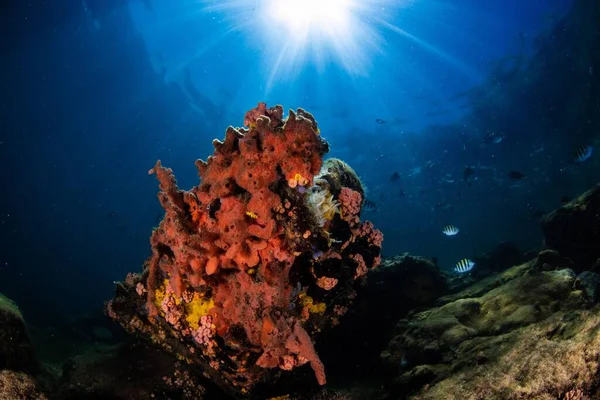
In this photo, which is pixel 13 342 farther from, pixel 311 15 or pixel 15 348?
pixel 311 15

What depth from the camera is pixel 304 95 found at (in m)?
34.3

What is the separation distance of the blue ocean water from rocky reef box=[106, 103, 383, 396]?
11058 millimetres

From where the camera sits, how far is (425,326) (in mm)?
5113

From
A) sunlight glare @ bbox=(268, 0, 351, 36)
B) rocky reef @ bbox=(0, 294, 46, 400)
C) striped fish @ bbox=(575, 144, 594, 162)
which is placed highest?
sunlight glare @ bbox=(268, 0, 351, 36)

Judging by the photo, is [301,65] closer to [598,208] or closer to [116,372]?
[598,208]

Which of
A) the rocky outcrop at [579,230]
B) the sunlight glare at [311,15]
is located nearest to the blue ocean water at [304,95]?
the sunlight glare at [311,15]

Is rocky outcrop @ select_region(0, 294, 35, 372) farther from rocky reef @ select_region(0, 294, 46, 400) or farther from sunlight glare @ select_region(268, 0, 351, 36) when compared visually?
sunlight glare @ select_region(268, 0, 351, 36)

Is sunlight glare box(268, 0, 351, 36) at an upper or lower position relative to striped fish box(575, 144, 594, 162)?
upper

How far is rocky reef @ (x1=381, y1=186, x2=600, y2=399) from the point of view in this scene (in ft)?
7.88

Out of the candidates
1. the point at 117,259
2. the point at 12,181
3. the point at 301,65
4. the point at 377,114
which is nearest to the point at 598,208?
the point at 301,65

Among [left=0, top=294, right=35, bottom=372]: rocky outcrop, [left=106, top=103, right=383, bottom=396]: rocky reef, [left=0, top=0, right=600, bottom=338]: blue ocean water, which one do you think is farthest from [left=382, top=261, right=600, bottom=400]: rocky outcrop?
[left=0, top=0, right=600, bottom=338]: blue ocean water

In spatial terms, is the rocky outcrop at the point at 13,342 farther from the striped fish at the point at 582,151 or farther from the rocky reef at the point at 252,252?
the striped fish at the point at 582,151

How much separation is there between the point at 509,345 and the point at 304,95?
33.4m

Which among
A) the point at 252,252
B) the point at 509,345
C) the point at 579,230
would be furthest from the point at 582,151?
the point at 252,252
